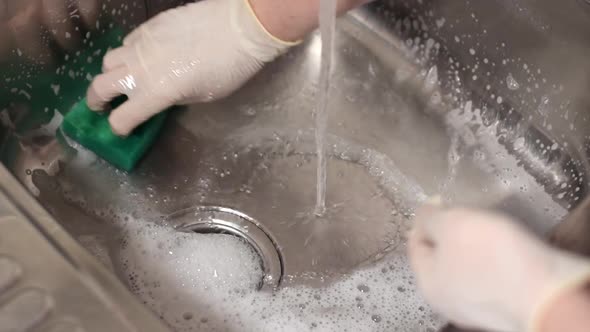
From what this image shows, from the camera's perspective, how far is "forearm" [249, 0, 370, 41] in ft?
2.25

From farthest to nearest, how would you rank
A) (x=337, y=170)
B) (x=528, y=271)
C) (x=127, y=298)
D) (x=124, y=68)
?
(x=337, y=170) → (x=124, y=68) → (x=127, y=298) → (x=528, y=271)

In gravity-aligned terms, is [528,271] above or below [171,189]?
above

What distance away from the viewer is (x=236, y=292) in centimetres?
69

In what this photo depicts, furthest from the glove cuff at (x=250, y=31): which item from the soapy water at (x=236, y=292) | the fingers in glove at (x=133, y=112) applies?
the soapy water at (x=236, y=292)

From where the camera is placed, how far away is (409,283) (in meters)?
0.72

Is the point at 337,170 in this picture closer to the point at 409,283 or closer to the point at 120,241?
the point at 409,283

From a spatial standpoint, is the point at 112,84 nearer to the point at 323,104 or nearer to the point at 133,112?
the point at 133,112

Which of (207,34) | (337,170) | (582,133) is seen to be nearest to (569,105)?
(582,133)

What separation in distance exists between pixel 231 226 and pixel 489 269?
435 millimetres

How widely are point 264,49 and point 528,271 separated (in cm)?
43

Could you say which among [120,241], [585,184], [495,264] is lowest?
[120,241]

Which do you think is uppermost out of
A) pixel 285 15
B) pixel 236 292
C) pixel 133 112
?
pixel 285 15

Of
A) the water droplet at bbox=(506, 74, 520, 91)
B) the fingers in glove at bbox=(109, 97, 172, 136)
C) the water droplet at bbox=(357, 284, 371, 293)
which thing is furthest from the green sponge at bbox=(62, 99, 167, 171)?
the water droplet at bbox=(506, 74, 520, 91)

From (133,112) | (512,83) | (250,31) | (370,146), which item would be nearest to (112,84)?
(133,112)
